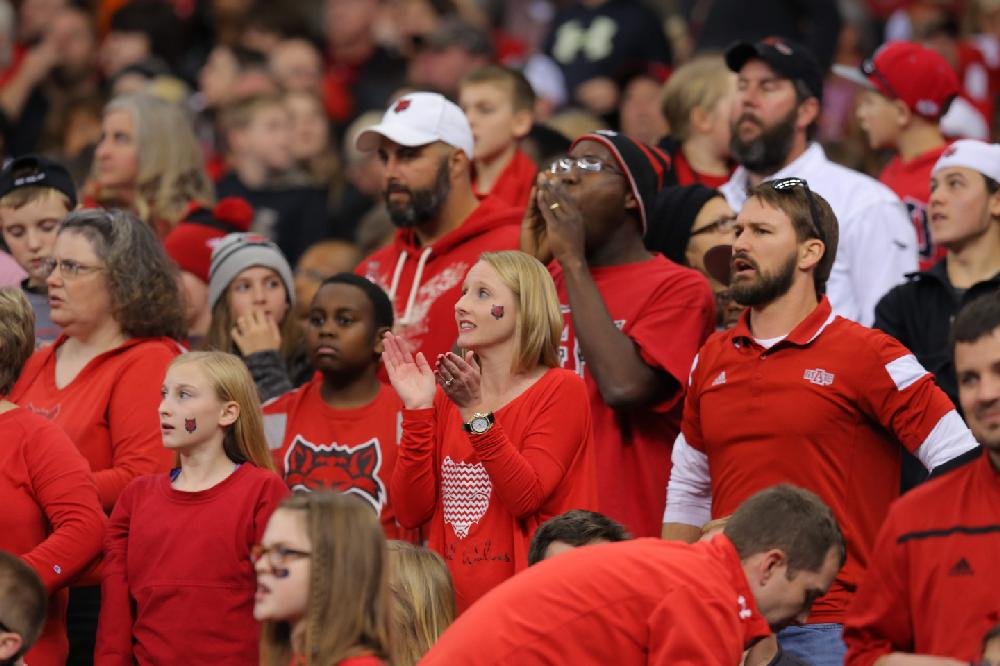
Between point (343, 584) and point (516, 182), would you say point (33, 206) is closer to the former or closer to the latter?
point (516, 182)

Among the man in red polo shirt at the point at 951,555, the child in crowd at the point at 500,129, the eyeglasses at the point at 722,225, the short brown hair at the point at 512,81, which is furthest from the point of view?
the short brown hair at the point at 512,81

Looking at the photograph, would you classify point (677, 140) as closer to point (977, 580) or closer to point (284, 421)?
point (284, 421)

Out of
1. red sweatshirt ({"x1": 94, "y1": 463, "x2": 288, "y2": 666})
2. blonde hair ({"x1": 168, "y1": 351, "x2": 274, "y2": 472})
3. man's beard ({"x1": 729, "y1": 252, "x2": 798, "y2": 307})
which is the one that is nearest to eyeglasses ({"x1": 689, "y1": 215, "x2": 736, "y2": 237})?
man's beard ({"x1": 729, "y1": 252, "x2": 798, "y2": 307})

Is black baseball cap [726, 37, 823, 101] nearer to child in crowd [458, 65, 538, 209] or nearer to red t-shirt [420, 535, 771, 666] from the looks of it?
child in crowd [458, 65, 538, 209]

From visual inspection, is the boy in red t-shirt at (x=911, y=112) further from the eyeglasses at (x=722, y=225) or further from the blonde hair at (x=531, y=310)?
the blonde hair at (x=531, y=310)

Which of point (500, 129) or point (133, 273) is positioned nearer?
point (133, 273)

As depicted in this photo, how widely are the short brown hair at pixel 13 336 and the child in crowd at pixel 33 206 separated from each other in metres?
1.61

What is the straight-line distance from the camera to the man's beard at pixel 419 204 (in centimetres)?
861

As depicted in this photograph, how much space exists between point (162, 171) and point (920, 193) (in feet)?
12.6

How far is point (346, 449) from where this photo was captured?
7.79 metres

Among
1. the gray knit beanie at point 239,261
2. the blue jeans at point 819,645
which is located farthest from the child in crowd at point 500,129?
the blue jeans at point 819,645

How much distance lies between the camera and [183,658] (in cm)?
670

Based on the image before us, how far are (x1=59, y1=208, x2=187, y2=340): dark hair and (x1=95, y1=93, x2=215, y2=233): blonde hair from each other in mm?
1951

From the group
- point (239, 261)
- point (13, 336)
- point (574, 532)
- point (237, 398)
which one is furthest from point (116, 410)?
point (574, 532)
